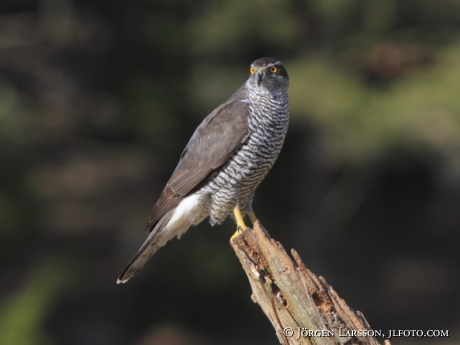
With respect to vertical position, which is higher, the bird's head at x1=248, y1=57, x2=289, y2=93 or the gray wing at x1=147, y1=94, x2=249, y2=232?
the bird's head at x1=248, y1=57, x2=289, y2=93

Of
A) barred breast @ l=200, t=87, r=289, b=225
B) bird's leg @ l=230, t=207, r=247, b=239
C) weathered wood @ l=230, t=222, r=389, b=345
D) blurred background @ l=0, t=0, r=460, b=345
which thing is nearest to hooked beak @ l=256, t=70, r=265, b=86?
barred breast @ l=200, t=87, r=289, b=225

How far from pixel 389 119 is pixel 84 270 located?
4.60 metres

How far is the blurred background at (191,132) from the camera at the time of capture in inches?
288

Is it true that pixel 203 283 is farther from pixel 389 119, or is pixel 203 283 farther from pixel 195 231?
pixel 389 119

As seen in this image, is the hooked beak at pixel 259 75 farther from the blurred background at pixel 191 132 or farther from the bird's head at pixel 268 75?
the blurred background at pixel 191 132

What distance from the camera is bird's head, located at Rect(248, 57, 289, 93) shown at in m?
4.57

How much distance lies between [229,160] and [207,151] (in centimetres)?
21

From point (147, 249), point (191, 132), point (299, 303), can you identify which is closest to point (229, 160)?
point (147, 249)

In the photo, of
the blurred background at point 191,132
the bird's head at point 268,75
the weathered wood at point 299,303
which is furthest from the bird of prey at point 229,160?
the blurred background at point 191,132

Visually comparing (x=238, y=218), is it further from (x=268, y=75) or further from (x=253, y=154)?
(x=268, y=75)

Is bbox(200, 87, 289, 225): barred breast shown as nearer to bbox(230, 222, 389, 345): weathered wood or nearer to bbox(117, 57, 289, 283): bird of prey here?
bbox(117, 57, 289, 283): bird of prey

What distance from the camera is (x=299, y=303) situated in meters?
3.41

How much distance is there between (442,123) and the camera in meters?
7.08

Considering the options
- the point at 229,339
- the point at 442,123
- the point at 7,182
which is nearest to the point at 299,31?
the point at 442,123
